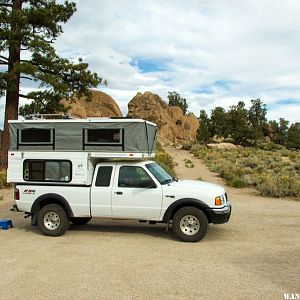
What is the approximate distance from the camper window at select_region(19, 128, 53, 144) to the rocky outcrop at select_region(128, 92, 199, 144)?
6808 cm


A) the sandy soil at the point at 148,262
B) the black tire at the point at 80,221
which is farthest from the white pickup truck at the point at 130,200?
the black tire at the point at 80,221

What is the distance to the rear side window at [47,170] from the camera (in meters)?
10.1

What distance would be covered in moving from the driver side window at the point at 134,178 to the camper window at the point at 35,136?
1.89m

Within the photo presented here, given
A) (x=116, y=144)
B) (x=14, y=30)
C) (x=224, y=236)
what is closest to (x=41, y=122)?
(x=116, y=144)

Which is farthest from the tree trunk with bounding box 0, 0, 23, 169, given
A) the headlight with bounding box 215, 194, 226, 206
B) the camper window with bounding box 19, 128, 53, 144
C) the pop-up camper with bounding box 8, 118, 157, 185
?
the headlight with bounding box 215, 194, 226, 206

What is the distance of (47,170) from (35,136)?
85 cm

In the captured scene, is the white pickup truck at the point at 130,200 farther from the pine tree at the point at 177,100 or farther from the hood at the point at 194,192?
the pine tree at the point at 177,100

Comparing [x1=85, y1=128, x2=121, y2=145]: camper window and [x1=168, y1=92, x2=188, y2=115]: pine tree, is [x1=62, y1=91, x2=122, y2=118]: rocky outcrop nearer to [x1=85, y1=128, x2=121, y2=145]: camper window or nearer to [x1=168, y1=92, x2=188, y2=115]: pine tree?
[x1=85, y1=128, x2=121, y2=145]: camper window

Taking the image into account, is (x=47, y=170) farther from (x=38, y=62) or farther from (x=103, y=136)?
(x=38, y=62)

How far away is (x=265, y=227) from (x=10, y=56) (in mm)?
15950

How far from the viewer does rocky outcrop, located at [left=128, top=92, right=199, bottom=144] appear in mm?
84125

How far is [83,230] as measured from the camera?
10820mm

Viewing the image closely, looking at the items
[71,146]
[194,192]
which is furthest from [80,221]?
[194,192]

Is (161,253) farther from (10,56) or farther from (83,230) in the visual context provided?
(10,56)
